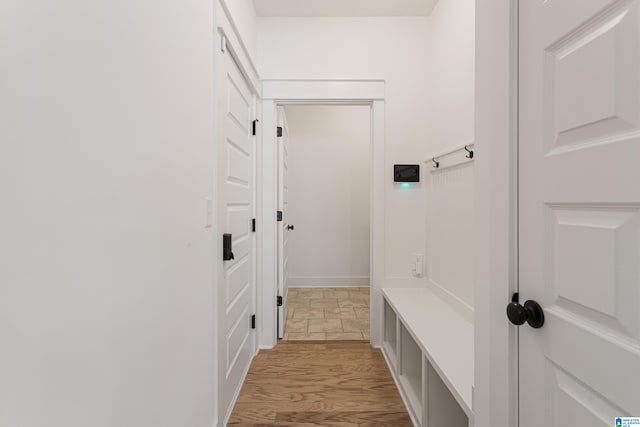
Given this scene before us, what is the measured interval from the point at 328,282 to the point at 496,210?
13.6ft

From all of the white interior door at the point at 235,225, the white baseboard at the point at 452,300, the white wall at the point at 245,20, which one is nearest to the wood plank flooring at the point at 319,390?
the white interior door at the point at 235,225

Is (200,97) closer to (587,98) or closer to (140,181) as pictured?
(140,181)

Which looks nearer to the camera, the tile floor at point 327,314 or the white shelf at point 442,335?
the white shelf at point 442,335

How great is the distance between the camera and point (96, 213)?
2.48 ft

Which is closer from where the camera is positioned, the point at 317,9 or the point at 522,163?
the point at 522,163

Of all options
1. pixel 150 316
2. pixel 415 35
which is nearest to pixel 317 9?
pixel 415 35

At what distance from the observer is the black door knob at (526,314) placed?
837 mm

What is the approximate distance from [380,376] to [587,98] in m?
2.16

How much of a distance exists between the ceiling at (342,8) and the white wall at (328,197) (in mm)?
2085

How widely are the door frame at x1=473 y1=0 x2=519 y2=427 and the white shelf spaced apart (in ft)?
0.85

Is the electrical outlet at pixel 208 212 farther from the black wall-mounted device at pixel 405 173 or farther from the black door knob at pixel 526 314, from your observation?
the black wall-mounted device at pixel 405 173

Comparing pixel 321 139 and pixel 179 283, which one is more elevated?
pixel 321 139

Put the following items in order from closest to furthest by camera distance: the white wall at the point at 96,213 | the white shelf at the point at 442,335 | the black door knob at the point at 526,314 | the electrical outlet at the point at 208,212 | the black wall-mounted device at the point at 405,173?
the white wall at the point at 96,213, the black door knob at the point at 526,314, the white shelf at the point at 442,335, the electrical outlet at the point at 208,212, the black wall-mounted device at the point at 405,173

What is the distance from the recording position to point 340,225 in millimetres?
4941
